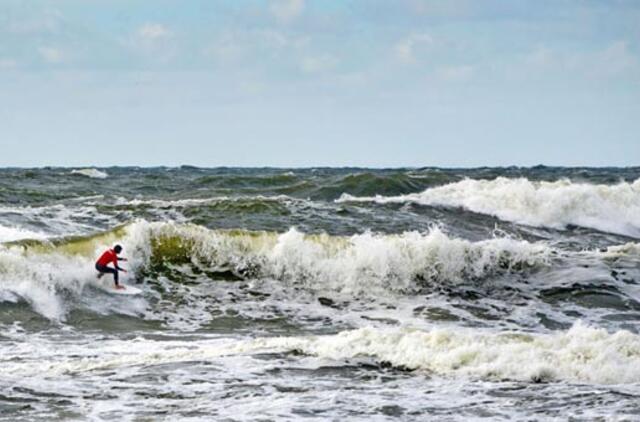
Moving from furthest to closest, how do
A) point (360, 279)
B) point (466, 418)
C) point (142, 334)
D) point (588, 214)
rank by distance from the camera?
point (588, 214) < point (360, 279) < point (142, 334) < point (466, 418)

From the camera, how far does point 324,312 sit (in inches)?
627

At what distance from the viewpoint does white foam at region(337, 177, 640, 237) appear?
96.5 feet

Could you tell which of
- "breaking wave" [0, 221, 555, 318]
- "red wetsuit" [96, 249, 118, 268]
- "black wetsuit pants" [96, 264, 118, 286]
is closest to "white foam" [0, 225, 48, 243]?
"breaking wave" [0, 221, 555, 318]

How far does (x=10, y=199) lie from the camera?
30219mm

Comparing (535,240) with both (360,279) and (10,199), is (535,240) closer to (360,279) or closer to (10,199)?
(360,279)

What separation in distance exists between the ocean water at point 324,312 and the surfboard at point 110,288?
163 mm

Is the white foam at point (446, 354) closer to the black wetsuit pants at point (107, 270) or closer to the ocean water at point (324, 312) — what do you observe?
the ocean water at point (324, 312)

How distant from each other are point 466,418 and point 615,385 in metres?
1.89

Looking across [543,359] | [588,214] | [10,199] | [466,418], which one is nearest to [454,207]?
[588,214]

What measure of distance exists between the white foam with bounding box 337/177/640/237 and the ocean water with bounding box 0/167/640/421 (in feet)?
0.25

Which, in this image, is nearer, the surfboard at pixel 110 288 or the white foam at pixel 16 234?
the surfboard at pixel 110 288

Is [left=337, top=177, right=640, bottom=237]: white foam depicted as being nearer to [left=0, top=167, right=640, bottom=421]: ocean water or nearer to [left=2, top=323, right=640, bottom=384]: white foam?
[left=0, top=167, right=640, bottom=421]: ocean water

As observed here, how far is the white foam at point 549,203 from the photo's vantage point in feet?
96.5

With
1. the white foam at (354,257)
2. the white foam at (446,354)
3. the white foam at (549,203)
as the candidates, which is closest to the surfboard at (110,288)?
the white foam at (354,257)
